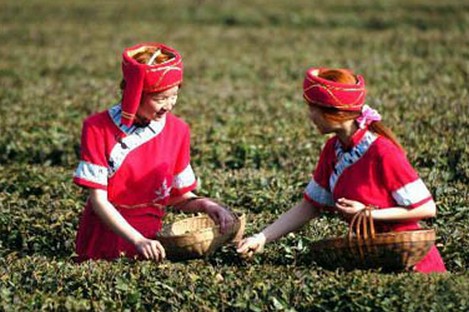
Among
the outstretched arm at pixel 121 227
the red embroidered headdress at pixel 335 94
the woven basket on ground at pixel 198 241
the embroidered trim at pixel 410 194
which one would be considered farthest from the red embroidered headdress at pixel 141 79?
the embroidered trim at pixel 410 194

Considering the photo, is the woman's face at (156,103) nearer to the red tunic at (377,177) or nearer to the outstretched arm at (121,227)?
the outstretched arm at (121,227)

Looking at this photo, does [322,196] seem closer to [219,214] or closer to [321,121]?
[321,121]

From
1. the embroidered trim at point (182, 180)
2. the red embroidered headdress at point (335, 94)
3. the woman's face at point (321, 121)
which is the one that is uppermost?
the red embroidered headdress at point (335, 94)

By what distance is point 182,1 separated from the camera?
27422 millimetres

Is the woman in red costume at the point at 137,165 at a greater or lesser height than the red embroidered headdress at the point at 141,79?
lesser

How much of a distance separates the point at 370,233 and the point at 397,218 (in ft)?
0.63

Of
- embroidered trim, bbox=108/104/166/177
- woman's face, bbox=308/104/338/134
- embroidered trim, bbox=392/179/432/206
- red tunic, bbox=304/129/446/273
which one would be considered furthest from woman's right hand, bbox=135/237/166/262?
embroidered trim, bbox=392/179/432/206

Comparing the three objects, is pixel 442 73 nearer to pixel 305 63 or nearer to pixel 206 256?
pixel 305 63

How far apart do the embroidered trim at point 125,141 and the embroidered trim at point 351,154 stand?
3.96 feet

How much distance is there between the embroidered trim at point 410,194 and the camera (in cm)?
575

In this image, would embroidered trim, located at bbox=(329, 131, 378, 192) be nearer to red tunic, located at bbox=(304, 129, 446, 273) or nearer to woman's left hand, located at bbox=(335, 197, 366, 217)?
red tunic, located at bbox=(304, 129, 446, 273)

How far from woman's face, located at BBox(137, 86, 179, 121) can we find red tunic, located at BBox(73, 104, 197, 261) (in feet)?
0.58

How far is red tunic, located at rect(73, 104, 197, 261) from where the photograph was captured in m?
6.30

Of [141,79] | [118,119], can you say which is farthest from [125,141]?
[141,79]
